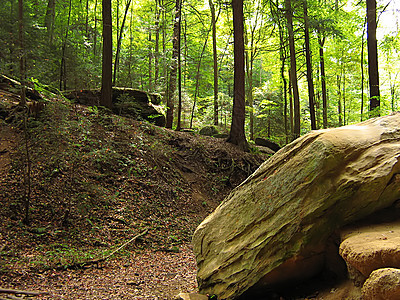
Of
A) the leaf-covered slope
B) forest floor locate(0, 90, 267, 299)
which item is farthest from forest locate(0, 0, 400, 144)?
forest floor locate(0, 90, 267, 299)

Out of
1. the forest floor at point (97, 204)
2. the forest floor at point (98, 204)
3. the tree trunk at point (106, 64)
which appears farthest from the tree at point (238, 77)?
the tree trunk at point (106, 64)

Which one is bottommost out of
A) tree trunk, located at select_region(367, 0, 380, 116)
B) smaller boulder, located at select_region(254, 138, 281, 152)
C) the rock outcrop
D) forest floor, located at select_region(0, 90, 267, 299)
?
forest floor, located at select_region(0, 90, 267, 299)

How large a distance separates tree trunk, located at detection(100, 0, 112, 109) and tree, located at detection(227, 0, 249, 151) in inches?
209

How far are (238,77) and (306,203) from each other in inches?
398

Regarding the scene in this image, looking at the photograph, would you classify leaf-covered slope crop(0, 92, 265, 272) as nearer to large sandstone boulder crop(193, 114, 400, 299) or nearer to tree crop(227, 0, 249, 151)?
tree crop(227, 0, 249, 151)

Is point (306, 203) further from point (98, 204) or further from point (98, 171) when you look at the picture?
point (98, 171)

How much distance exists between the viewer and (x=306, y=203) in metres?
3.50

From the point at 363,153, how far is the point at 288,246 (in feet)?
4.89

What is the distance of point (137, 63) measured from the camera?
16109 mm

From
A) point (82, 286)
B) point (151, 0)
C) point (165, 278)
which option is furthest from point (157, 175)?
point (151, 0)

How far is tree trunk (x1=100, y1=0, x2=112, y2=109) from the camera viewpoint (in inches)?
454

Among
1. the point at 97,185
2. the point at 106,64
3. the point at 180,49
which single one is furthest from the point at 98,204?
the point at 180,49

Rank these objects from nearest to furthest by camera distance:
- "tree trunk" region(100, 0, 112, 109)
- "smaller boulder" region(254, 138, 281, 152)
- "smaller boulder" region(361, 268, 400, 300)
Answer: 1. "smaller boulder" region(361, 268, 400, 300)
2. "tree trunk" region(100, 0, 112, 109)
3. "smaller boulder" region(254, 138, 281, 152)

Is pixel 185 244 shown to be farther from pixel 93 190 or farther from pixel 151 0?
pixel 151 0
